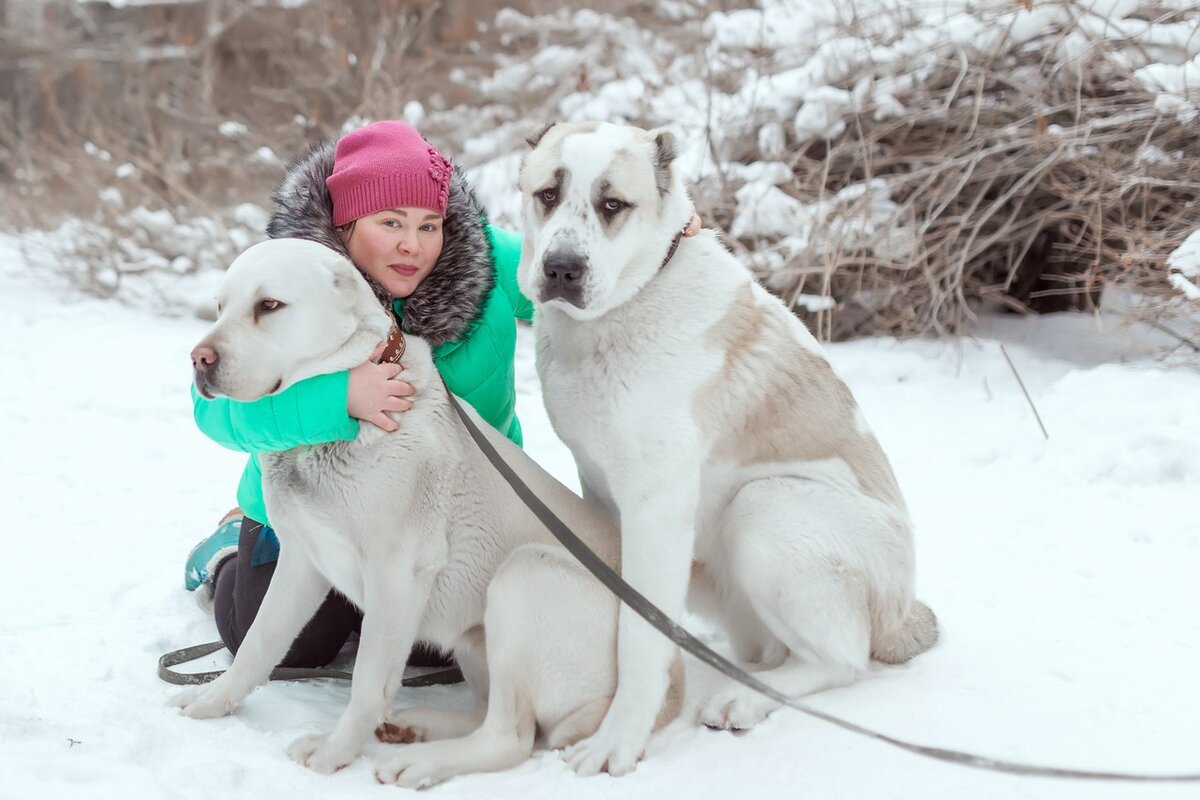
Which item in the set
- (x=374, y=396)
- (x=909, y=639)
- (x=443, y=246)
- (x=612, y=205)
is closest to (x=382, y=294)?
(x=443, y=246)

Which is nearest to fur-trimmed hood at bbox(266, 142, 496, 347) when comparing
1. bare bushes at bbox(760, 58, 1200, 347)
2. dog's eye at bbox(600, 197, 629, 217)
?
dog's eye at bbox(600, 197, 629, 217)

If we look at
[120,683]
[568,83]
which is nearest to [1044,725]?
[120,683]

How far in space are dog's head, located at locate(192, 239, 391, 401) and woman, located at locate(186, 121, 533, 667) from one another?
8 centimetres

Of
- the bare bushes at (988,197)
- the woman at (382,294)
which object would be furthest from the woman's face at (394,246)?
the bare bushes at (988,197)

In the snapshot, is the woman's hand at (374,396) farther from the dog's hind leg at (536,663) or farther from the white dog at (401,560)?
the dog's hind leg at (536,663)

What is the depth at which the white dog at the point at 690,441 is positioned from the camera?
8.01 ft

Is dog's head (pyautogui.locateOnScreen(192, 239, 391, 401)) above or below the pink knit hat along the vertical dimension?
below

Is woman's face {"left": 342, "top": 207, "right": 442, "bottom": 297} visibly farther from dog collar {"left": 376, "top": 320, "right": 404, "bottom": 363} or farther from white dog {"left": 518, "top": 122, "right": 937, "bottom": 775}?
white dog {"left": 518, "top": 122, "right": 937, "bottom": 775}

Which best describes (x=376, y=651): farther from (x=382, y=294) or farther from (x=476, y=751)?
(x=382, y=294)

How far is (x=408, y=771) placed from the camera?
88.0 inches

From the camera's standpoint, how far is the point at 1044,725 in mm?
2430

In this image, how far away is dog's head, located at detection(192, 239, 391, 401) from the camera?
2238mm

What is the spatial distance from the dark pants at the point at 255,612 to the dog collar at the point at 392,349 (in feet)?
3.09

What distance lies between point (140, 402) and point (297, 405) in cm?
434
